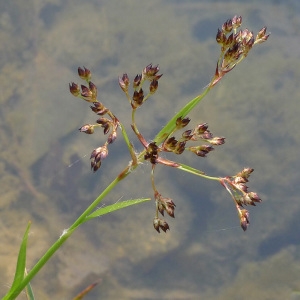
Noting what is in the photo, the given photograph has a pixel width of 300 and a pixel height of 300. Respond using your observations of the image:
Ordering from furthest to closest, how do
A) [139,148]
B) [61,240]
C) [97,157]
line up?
[139,148], [61,240], [97,157]

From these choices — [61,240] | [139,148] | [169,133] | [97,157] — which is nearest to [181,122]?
[169,133]

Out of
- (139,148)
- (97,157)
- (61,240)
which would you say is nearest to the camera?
(97,157)

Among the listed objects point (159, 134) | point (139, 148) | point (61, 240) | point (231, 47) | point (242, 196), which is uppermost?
point (231, 47)

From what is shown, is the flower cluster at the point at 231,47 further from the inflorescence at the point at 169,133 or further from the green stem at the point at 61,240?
the green stem at the point at 61,240

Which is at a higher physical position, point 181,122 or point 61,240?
point 181,122

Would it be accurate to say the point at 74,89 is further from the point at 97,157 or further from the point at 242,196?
the point at 242,196

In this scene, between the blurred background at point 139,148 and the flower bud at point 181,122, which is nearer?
the flower bud at point 181,122

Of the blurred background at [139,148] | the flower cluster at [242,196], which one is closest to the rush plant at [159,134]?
the flower cluster at [242,196]

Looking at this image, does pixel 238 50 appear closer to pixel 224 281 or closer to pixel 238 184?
pixel 238 184

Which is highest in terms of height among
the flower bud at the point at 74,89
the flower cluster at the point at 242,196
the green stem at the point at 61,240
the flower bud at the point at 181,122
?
the flower bud at the point at 74,89

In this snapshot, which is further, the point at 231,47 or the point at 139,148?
the point at 139,148
